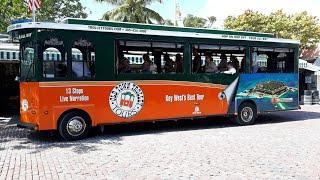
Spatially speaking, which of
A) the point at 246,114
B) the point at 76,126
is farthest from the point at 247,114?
the point at 76,126

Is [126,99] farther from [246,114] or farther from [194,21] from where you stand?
[194,21]

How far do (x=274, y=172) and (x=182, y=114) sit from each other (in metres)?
5.84

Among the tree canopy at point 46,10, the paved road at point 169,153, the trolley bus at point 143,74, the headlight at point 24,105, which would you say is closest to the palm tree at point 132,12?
the tree canopy at point 46,10

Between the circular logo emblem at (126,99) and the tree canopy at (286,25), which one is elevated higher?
the tree canopy at (286,25)

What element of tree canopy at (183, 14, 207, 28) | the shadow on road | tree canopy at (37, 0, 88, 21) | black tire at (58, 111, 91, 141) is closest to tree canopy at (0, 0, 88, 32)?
tree canopy at (37, 0, 88, 21)

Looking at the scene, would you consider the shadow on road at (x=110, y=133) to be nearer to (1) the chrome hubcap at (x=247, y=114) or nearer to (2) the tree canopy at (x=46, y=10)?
(1) the chrome hubcap at (x=247, y=114)

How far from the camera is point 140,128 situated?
1428cm

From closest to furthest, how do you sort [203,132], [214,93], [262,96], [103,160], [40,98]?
[103,160], [40,98], [203,132], [214,93], [262,96]

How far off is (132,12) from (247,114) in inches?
794

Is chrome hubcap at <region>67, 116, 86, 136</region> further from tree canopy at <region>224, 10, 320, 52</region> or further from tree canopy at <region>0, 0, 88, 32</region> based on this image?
tree canopy at <region>224, 10, 320, 52</region>

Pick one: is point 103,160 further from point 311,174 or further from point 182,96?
point 182,96

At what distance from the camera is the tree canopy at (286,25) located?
39781mm

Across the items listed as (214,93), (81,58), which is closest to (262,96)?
(214,93)

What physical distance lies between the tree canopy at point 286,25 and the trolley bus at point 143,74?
25004mm
